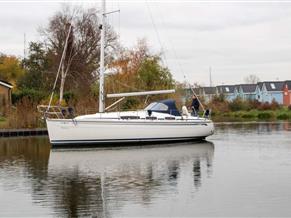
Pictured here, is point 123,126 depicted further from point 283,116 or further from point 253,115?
point 253,115

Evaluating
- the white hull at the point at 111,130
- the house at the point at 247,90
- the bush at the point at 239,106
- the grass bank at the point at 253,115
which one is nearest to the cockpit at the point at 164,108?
the white hull at the point at 111,130

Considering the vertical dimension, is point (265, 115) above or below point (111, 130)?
below

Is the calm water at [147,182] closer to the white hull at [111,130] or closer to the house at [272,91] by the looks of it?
the white hull at [111,130]

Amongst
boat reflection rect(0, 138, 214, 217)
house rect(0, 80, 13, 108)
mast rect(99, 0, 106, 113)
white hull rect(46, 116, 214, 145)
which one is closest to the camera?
boat reflection rect(0, 138, 214, 217)

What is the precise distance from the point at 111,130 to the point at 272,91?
338 ft

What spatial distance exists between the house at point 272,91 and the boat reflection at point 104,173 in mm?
100302

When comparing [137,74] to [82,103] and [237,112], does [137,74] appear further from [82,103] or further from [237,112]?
[237,112]

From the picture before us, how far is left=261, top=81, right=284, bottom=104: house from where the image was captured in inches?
4980

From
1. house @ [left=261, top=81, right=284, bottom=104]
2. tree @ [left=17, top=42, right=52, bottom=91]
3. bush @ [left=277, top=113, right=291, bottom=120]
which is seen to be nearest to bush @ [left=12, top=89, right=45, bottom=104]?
tree @ [left=17, top=42, right=52, bottom=91]

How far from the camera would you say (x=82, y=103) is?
3959 cm

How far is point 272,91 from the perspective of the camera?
126 meters

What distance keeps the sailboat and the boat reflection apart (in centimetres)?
76

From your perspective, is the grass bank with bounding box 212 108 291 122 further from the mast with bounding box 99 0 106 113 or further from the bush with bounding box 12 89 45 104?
the mast with bounding box 99 0 106 113

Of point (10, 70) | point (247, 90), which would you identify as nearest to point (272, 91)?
point (247, 90)
